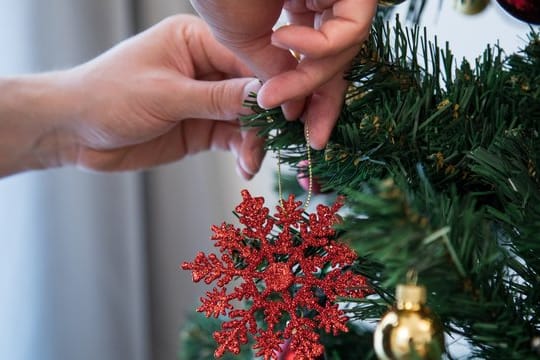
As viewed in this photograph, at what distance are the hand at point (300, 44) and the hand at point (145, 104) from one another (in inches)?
4.6

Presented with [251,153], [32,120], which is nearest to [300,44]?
[251,153]

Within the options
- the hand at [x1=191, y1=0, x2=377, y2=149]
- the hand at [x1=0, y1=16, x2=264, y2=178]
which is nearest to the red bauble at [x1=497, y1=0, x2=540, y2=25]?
the hand at [x1=191, y1=0, x2=377, y2=149]

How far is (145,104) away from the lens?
70 centimetres

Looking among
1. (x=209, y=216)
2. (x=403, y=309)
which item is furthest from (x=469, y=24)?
(x=403, y=309)

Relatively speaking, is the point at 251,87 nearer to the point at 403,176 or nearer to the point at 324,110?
the point at 324,110

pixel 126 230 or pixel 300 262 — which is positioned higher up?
pixel 126 230

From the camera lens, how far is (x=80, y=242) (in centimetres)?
141

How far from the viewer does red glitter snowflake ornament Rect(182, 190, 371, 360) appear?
1.54 feet

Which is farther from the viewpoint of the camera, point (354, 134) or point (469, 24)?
point (469, 24)

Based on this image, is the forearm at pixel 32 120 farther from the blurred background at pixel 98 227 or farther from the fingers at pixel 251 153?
the blurred background at pixel 98 227

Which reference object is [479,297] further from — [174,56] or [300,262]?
[174,56]

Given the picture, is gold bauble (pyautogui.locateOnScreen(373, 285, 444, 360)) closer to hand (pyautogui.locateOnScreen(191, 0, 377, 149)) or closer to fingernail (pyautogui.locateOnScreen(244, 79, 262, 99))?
hand (pyautogui.locateOnScreen(191, 0, 377, 149))

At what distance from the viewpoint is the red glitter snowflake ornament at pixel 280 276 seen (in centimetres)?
47

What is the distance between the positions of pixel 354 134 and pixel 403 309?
0.18 metres
